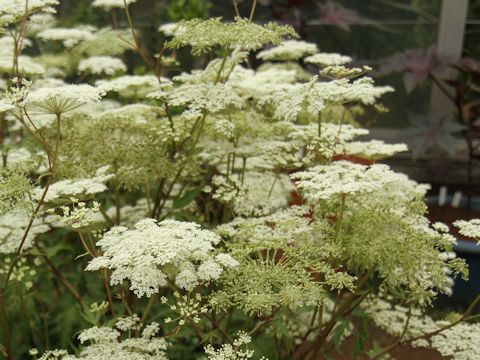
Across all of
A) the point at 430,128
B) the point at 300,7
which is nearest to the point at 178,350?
the point at 430,128

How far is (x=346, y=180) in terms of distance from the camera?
1332mm

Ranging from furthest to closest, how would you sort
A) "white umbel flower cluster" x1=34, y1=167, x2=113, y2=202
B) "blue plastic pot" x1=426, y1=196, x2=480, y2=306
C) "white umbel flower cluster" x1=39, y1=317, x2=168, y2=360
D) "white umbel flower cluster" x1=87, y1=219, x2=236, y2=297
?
"blue plastic pot" x1=426, y1=196, x2=480, y2=306 < "white umbel flower cluster" x1=34, y1=167, x2=113, y2=202 < "white umbel flower cluster" x1=39, y1=317, x2=168, y2=360 < "white umbel flower cluster" x1=87, y1=219, x2=236, y2=297

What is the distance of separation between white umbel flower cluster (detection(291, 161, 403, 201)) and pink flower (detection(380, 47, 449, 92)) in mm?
1907

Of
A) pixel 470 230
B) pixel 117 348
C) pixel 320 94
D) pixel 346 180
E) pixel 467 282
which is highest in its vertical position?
pixel 320 94

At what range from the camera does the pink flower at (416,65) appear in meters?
3.17

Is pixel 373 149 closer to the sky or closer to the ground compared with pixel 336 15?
closer to the ground

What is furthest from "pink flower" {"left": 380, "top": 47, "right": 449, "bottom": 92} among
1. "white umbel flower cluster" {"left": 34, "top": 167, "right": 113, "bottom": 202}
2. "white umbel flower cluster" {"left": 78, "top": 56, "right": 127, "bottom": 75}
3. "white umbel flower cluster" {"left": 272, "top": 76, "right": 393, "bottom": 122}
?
"white umbel flower cluster" {"left": 34, "top": 167, "right": 113, "bottom": 202}

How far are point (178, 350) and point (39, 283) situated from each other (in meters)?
0.68

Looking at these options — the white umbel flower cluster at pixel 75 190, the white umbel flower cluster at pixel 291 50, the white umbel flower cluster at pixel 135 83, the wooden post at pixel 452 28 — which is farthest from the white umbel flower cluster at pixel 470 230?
the wooden post at pixel 452 28

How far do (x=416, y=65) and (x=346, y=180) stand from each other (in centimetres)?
213

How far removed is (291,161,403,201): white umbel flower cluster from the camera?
1.27 metres

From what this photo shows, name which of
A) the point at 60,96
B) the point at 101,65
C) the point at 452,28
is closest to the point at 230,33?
the point at 60,96

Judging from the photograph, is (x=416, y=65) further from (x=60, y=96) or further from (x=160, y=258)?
(x=160, y=258)

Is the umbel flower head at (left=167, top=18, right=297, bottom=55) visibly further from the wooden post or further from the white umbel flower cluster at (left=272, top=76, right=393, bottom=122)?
the wooden post
